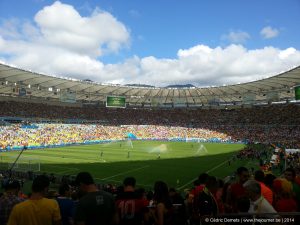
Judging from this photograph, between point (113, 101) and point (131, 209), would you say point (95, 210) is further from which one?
point (113, 101)

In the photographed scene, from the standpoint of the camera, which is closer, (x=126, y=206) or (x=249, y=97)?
(x=126, y=206)

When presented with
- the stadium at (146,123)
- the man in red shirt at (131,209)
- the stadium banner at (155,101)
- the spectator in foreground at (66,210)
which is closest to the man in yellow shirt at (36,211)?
the spectator in foreground at (66,210)

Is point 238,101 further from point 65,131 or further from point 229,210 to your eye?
point 229,210

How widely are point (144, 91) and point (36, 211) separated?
83874 mm

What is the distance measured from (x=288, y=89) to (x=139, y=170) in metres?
50.9

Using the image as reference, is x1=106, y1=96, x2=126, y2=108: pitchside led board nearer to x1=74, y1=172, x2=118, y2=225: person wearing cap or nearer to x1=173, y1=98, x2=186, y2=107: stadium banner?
x1=173, y1=98, x2=186, y2=107: stadium banner

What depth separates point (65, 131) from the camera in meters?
71.6

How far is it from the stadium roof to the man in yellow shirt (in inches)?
2160

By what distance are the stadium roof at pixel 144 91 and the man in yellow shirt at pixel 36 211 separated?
180ft

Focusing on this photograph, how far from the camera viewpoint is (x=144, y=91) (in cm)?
8800

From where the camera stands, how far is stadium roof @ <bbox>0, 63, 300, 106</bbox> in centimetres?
6297

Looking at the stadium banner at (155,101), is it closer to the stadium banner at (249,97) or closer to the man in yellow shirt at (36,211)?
the stadium banner at (249,97)

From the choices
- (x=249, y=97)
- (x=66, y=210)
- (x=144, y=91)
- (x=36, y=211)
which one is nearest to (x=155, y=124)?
(x=144, y=91)

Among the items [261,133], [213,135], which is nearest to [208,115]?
[213,135]
